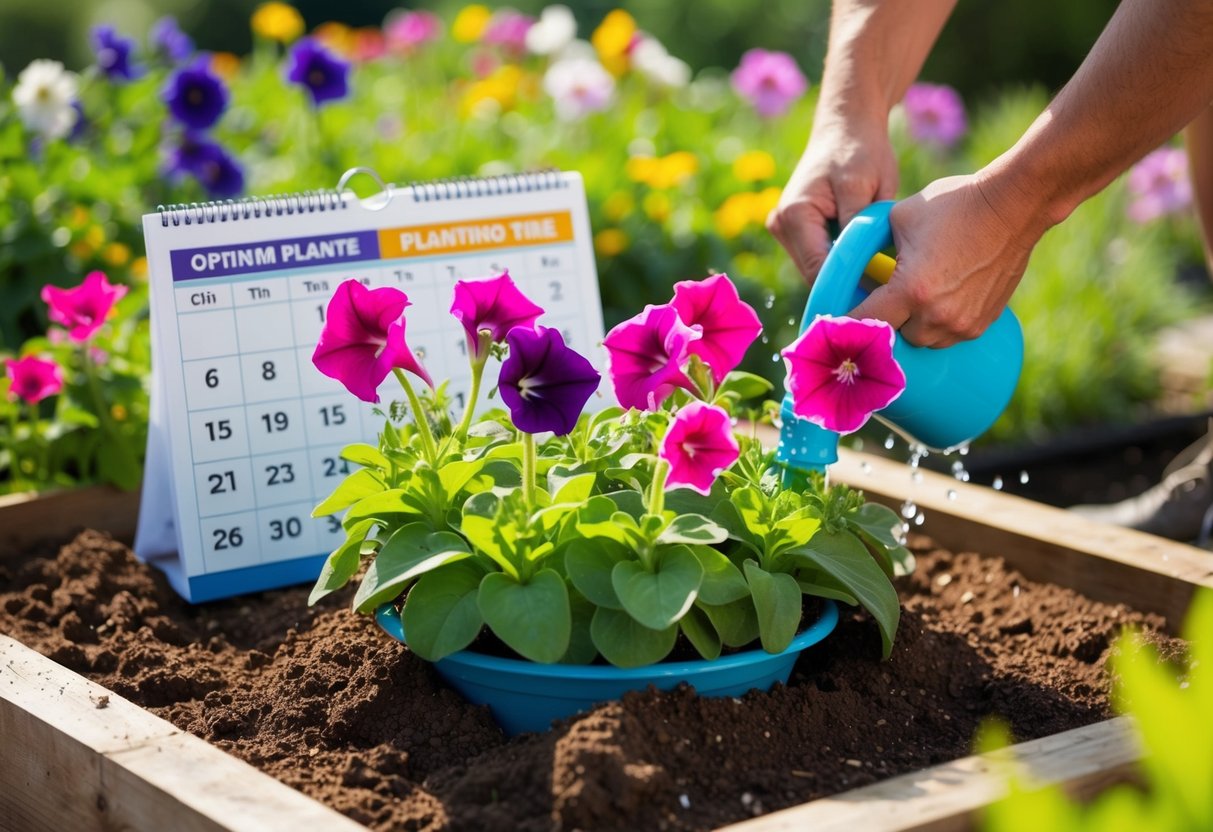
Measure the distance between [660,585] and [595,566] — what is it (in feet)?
0.32

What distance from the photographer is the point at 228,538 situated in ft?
7.51

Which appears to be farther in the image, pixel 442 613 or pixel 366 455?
pixel 366 455

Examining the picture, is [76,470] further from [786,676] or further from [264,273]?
[786,676]

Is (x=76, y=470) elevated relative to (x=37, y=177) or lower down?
lower down

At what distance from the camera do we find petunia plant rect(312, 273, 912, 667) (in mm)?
1554

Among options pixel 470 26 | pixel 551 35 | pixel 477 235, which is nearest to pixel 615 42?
pixel 551 35

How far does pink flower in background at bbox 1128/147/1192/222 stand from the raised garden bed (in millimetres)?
3487

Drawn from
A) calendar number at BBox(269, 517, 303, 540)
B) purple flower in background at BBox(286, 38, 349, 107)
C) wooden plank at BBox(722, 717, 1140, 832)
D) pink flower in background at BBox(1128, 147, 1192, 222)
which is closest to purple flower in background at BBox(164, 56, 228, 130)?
purple flower in background at BBox(286, 38, 349, 107)

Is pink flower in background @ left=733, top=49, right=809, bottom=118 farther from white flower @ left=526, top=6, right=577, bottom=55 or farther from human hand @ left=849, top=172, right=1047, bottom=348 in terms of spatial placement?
human hand @ left=849, top=172, right=1047, bottom=348

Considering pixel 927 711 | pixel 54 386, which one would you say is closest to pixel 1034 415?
pixel 927 711

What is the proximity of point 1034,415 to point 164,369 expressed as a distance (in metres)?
2.74

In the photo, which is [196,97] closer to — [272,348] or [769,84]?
[272,348]

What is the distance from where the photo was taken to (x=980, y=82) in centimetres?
913

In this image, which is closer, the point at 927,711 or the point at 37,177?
the point at 927,711
